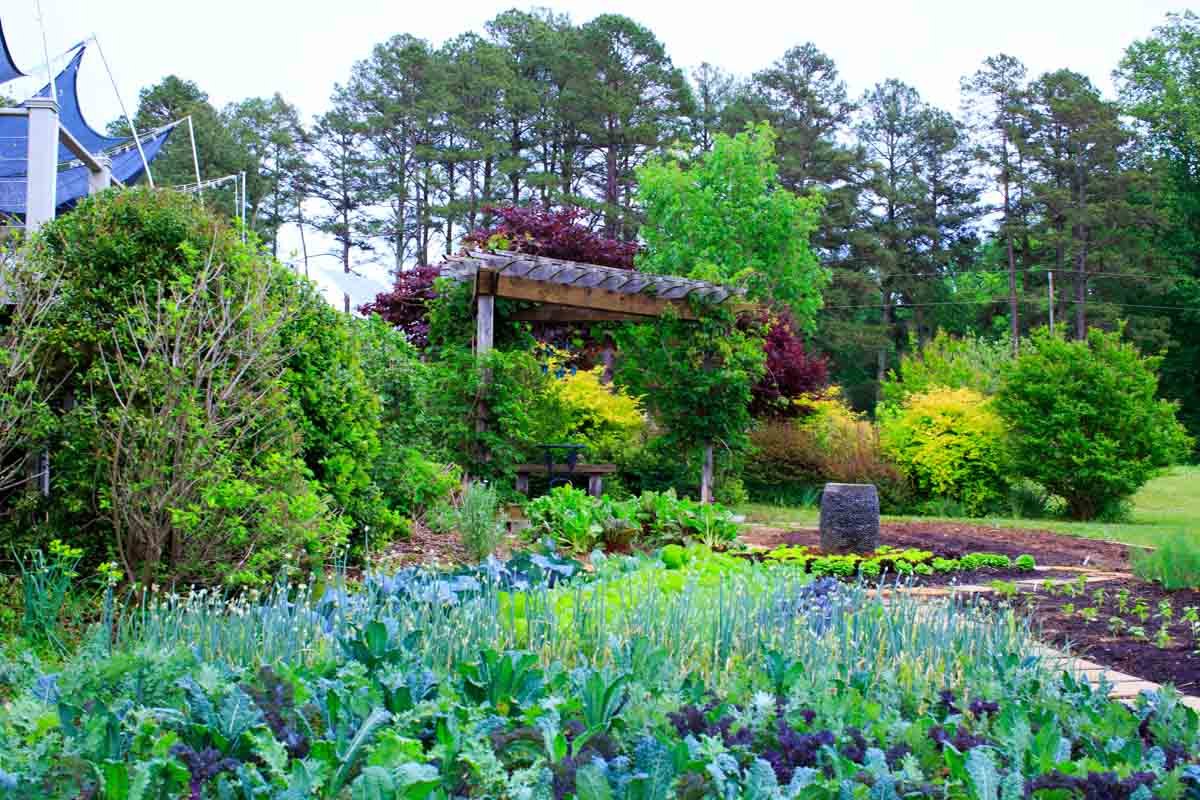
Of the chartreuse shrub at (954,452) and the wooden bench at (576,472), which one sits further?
the chartreuse shrub at (954,452)

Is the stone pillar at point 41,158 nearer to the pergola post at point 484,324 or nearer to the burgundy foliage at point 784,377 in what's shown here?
the pergola post at point 484,324

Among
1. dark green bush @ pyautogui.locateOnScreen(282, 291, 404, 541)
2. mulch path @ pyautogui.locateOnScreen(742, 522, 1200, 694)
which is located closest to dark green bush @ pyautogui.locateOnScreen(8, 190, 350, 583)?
dark green bush @ pyautogui.locateOnScreen(282, 291, 404, 541)

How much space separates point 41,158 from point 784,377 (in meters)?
9.49

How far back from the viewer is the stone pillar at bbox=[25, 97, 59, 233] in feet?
18.7

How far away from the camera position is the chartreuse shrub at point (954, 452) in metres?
11.4

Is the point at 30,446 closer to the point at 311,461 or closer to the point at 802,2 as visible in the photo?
the point at 311,461

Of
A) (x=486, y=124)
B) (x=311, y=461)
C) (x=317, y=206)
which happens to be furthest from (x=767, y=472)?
(x=317, y=206)

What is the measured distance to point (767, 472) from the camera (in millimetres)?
12406

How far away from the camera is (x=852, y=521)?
6078 millimetres

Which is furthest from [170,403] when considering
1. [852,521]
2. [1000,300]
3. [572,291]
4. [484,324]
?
[1000,300]

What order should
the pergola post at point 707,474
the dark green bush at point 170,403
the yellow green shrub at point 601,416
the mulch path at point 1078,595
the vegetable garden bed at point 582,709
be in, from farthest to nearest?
the yellow green shrub at point 601,416
the pergola post at point 707,474
the dark green bush at point 170,403
the mulch path at point 1078,595
the vegetable garden bed at point 582,709

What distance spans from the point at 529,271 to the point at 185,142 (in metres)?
23.2

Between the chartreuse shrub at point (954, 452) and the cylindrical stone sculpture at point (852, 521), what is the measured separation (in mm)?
5682

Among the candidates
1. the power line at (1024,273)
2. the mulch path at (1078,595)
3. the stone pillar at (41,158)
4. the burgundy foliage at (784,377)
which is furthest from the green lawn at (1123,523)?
the power line at (1024,273)
